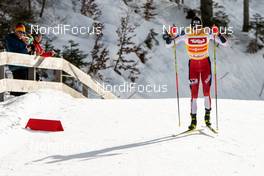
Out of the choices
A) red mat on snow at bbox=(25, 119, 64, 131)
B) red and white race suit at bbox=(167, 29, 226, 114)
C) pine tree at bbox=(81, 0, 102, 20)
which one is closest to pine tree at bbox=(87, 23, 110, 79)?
pine tree at bbox=(81, 0, 102, 20)

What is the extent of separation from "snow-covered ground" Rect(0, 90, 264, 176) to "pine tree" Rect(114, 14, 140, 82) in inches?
286

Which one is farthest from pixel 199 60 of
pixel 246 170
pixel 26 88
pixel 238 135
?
pixel 26 88

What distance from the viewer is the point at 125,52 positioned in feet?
57.6

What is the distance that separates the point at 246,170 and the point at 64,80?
398 inches

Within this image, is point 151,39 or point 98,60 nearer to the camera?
point 98,60

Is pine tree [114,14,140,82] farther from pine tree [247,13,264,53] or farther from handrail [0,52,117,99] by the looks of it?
pine tree [247,13,264,53]

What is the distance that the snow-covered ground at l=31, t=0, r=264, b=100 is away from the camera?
17391mm

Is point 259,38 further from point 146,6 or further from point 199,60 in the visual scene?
point 199,60

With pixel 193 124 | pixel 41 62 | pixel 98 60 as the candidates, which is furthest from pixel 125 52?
pixel 193 124

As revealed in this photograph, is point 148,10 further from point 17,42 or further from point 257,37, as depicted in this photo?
point 17,42

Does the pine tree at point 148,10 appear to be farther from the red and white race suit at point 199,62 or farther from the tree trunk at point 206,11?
the red and white race suit at point 199,62

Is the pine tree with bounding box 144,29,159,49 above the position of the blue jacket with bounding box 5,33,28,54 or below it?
above

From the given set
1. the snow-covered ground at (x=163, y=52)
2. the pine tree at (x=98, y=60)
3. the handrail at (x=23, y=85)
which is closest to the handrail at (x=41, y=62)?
the handrail at (x=23, y=85)

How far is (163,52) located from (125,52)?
222 centimetres
